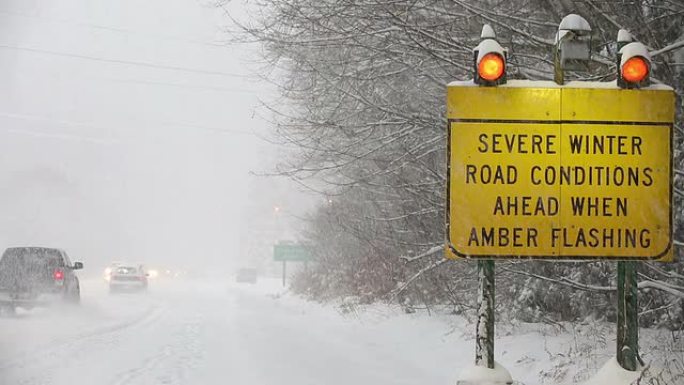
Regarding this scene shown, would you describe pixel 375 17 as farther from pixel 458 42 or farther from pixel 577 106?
pixel 577 106

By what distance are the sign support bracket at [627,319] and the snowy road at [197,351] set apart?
369 centimetres

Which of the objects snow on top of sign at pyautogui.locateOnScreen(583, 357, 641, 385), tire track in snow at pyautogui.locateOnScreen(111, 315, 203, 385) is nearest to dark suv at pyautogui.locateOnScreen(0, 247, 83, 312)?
tire track in snow at pyautogui.locateOnScreen(111, 315, 203, 385)

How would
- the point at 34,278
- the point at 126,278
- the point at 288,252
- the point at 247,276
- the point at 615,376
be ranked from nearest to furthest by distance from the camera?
the point at 615,376 < the point at 34,278 < the point at 126,278 < the point at 288,252 < the point at 247,276

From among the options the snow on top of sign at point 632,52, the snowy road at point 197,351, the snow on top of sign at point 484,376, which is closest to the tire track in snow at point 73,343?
the snowy road at point 197,351

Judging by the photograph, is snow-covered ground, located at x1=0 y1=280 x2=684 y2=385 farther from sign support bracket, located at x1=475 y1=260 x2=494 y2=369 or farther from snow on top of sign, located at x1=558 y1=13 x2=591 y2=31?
snow on top of sign, located at x1=558 y1=13 x2=591 y2=31

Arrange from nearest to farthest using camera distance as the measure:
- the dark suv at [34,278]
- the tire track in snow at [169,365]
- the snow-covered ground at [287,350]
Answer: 1. the tire track in snow at [169,365]
2. the snow-covered ground at [287,350]
3. the dark suv at [34,278]

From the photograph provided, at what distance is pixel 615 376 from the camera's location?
23.0 feet

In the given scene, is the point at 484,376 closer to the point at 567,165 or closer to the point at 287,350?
the point at 567,165

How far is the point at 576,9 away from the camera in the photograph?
10141 mm

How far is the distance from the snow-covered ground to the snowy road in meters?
0.02

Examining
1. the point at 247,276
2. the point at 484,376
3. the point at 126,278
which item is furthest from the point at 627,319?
the point at 247,276

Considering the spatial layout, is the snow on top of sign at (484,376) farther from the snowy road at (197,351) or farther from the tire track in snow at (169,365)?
the tire track in snow at (169,365)

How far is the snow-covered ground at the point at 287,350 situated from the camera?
1029cm

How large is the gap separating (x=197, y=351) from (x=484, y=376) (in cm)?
748
